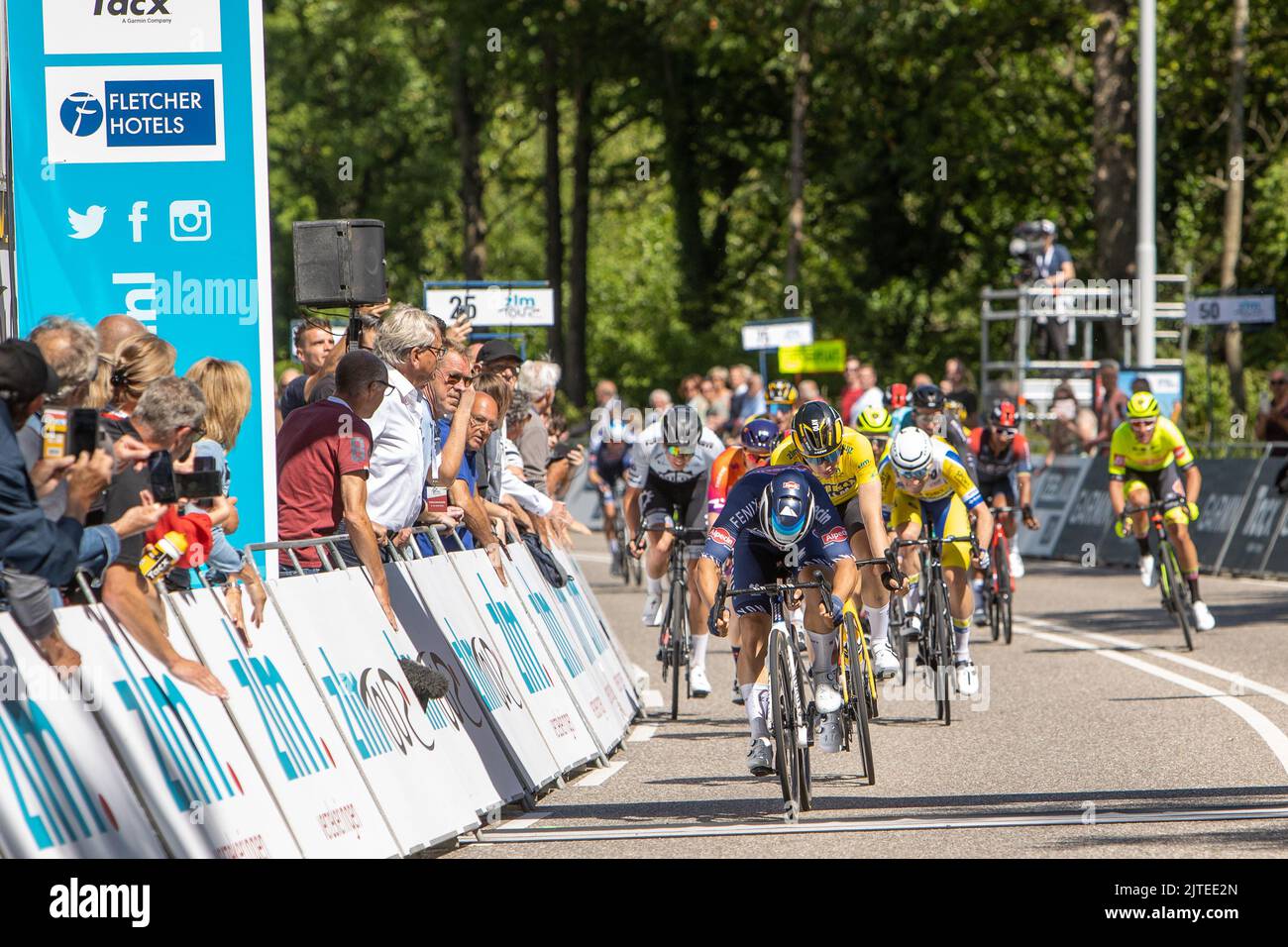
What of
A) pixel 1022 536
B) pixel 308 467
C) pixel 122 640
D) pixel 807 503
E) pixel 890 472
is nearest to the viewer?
pixel 122 640

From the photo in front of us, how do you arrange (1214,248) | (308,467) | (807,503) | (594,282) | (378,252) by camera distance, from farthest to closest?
1. (594,282)
2. (1214,248)
3. (378,252)
4. (807,503)
5. (308,467)

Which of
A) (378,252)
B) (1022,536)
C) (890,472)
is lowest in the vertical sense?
(1022,536)

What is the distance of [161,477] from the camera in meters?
6.71

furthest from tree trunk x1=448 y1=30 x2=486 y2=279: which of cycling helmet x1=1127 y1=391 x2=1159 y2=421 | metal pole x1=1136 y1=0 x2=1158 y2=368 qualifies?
cycling helmet x1=1127 y1=391 x2=1159 y2=421

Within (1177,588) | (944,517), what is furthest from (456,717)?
(1177,588)

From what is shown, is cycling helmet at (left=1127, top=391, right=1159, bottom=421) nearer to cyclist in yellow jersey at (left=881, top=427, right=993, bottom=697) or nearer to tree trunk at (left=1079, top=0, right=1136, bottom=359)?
cyclist in yellow jersey at (left=881, top=427, right=993, bottom=697)

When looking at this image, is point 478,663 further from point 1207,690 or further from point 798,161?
point 798,161

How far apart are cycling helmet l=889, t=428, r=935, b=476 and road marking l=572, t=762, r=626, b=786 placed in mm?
3040

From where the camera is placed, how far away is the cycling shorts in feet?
44.9

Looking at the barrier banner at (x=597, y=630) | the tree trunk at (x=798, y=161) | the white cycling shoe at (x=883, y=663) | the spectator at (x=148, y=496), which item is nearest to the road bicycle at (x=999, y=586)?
the barrier banner at (x=597, y=630)
